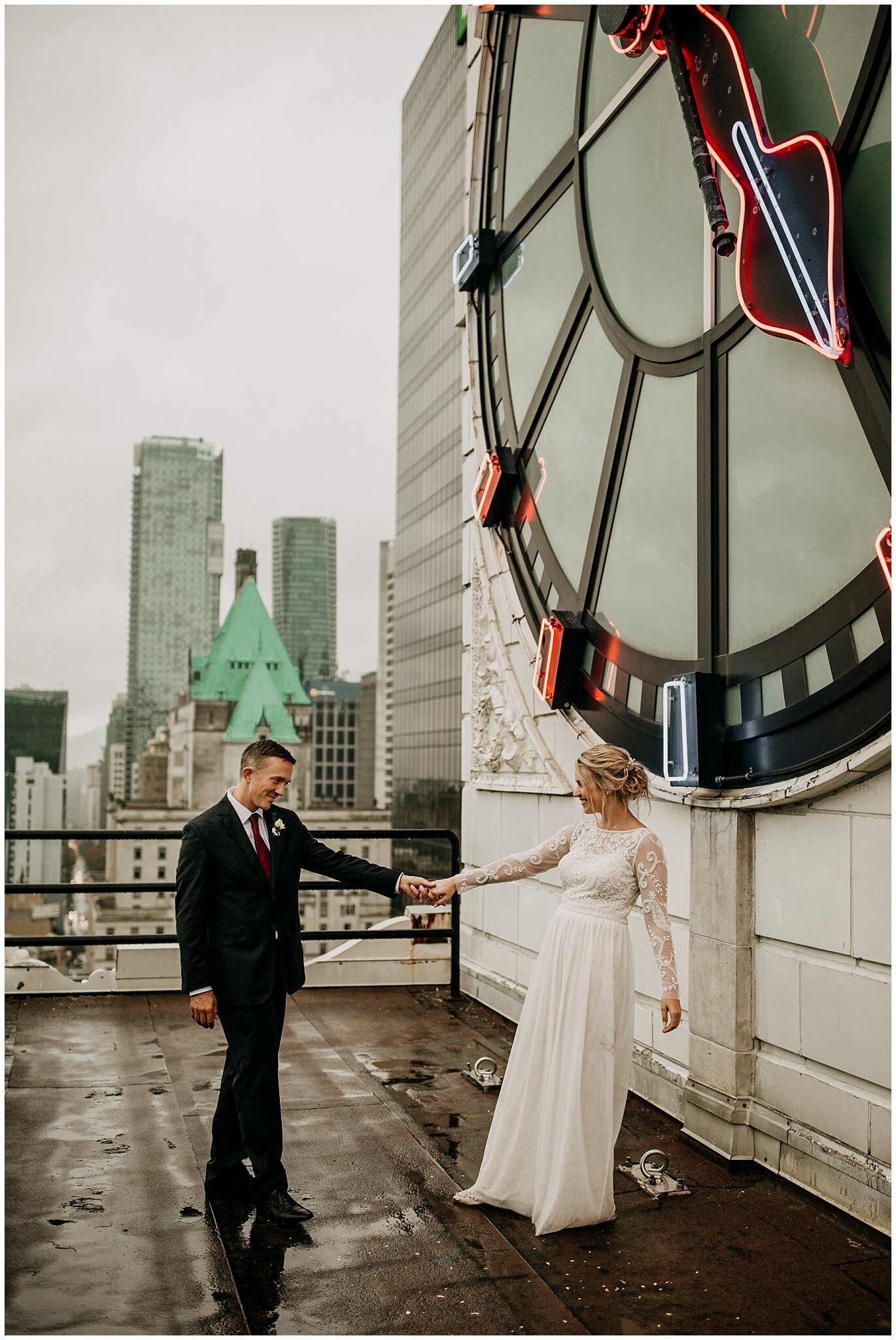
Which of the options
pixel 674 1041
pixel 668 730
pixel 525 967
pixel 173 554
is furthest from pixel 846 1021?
pixel 173 554

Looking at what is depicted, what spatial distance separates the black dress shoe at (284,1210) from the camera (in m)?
4.20

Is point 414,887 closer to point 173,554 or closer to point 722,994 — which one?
point 722,994

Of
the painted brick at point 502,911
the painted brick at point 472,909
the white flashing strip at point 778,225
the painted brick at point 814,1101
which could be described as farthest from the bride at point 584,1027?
the painted brick at point 472,909

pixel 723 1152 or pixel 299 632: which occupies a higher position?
pixel 299 632

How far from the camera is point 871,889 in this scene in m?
4.29

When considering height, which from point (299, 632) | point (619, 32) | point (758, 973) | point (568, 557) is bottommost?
point (758, 973)

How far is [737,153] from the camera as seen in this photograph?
5035mm

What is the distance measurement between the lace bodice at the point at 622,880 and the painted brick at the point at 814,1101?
0.86 meters

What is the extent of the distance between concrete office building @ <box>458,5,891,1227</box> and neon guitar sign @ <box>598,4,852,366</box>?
0.53 ft

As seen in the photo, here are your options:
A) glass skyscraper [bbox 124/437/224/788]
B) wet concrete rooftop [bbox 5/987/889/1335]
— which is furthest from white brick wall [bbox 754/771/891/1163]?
glass skyscraper [bbox 124/437/224/788]

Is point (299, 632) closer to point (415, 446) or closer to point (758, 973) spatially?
point (415, 446)

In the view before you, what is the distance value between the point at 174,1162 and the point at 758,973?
277cm

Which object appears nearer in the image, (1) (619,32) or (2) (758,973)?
(2) (758,973)

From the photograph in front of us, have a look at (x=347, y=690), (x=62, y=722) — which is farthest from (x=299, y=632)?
(x=62, y=722)
